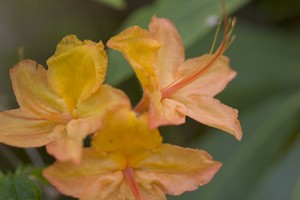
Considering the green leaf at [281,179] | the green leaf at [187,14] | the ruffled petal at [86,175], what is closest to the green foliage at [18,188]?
the ruffled petal at [86,175]

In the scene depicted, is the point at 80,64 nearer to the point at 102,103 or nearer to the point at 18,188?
the point at 102,103

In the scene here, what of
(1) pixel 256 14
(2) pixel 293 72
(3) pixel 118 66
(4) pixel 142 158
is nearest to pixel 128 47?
(4) pixel 142 158

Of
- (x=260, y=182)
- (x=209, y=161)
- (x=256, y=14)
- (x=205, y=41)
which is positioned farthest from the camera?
(x=256, y=14)

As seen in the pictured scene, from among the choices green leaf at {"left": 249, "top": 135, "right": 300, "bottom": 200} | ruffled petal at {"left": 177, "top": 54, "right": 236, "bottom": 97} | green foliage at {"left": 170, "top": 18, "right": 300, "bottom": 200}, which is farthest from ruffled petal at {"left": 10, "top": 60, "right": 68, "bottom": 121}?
green leaf at {"left": 249, "top": 135, "right": 300, "bottom": 200}

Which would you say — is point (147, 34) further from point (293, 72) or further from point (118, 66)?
point (293, 72)

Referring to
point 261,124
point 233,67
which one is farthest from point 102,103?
point 233,67

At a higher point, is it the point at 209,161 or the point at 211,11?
the point at 211,11

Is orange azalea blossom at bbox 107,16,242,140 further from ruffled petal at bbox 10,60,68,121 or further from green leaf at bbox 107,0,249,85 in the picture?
green leaf at bbox 107,0,249,85
